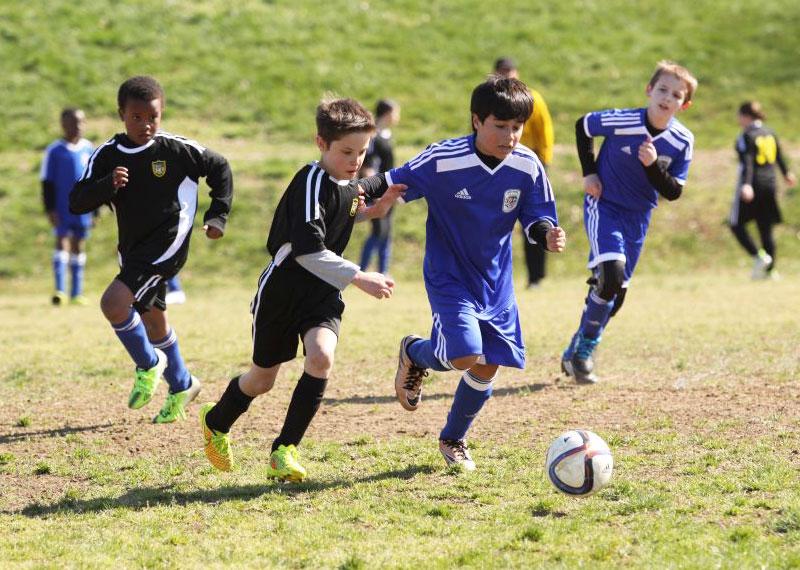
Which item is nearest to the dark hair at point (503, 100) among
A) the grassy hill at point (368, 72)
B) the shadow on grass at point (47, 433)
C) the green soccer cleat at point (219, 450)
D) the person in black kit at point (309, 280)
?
the person in black kit at point (309, 280)

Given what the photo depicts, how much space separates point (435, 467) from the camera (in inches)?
236

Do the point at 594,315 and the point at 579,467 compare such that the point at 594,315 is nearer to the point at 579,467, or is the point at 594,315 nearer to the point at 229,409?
the point at 579,467

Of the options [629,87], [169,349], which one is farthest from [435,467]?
[629,87]

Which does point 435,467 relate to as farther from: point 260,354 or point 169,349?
point 169,349

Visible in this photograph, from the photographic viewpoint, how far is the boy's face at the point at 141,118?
22.5 ft

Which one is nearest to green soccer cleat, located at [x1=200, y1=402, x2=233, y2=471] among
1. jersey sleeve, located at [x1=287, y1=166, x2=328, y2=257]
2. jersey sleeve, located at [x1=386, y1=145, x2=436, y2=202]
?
jersey sleeve, located at [x1=287, y1=166, x2=328, y2=257]

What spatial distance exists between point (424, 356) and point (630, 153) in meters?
2.70

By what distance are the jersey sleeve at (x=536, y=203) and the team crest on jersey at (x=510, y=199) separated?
0.05 m

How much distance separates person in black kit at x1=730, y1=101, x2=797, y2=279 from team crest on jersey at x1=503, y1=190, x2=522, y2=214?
9687 mm

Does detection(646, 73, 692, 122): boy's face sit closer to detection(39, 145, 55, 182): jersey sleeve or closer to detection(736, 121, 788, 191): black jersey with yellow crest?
detection(736, 121, 788, 191): black jersey with yellow crest

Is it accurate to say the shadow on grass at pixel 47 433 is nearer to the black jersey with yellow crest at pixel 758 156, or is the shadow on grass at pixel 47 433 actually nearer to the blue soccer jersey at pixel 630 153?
the blue soccer jersey at pixel 630 153

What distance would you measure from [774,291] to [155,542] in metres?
10.4

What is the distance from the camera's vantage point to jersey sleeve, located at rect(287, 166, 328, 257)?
5469mm

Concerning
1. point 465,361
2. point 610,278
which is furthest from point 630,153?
point 465,361
